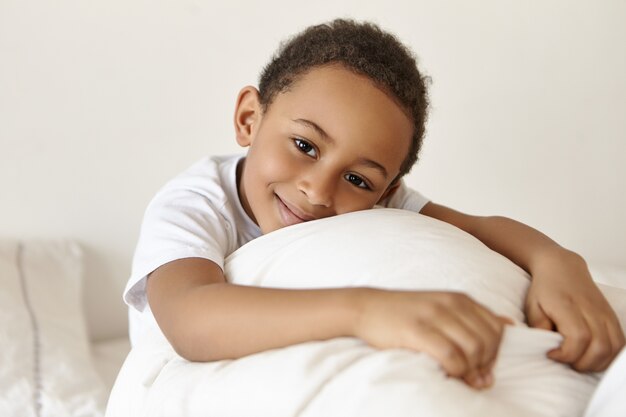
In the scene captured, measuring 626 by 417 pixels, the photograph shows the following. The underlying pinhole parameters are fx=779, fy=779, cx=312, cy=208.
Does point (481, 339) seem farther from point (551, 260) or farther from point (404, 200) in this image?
point (404, 200)

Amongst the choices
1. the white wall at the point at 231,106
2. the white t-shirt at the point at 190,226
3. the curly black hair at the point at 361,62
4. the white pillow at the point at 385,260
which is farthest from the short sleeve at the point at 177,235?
the white wall at the point at 231,106

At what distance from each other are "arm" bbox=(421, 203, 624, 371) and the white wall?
3.37ft

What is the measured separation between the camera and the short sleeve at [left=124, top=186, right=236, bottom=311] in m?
0.95

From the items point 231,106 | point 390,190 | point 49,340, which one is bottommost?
point 49,340

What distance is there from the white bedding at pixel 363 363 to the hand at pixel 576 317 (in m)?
0.02

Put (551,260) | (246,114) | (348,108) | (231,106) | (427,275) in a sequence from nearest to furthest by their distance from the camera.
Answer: (427,275), (551,260), (348,108), (246,114), (231,106)

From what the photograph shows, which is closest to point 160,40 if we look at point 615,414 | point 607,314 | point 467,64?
point 467,64

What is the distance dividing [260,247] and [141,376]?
194mm

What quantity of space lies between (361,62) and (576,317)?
47 cm

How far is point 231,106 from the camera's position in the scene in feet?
6.18

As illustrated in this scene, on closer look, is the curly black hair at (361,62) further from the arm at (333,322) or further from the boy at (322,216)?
the arm at (333,322)

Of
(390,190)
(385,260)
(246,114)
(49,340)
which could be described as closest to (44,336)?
(49,340)

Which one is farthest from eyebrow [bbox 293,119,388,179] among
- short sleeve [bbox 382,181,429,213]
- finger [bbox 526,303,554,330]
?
finger [bbox 526,303,554,330]

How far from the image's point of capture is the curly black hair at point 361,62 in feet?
3.58
